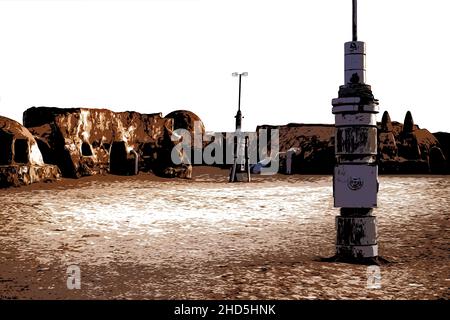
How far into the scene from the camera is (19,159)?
838 inches

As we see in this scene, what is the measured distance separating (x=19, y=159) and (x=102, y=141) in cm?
521

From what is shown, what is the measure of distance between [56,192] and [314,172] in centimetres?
1866

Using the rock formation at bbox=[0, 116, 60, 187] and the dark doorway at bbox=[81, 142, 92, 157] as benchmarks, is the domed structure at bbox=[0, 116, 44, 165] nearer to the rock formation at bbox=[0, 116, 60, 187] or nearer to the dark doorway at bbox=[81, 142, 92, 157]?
the rock formation at bbox=[0, 116, 60, 187]

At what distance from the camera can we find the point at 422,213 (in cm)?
1216

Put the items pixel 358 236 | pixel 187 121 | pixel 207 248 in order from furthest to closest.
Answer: pixel 187 121 → pixel 207 248 → pixel 358 236

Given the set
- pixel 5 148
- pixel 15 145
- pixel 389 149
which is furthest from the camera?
pixel 389 149

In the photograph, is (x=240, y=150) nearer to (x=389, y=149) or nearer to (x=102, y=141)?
(x=102, y=141)

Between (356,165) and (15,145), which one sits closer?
(356,165)

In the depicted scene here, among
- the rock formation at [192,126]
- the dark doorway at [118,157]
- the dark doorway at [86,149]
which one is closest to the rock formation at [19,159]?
the dark doorway at [86,149]

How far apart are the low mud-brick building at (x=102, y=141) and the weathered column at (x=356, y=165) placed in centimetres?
1809

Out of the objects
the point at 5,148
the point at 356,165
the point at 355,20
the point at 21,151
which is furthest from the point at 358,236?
the point at 21,151
